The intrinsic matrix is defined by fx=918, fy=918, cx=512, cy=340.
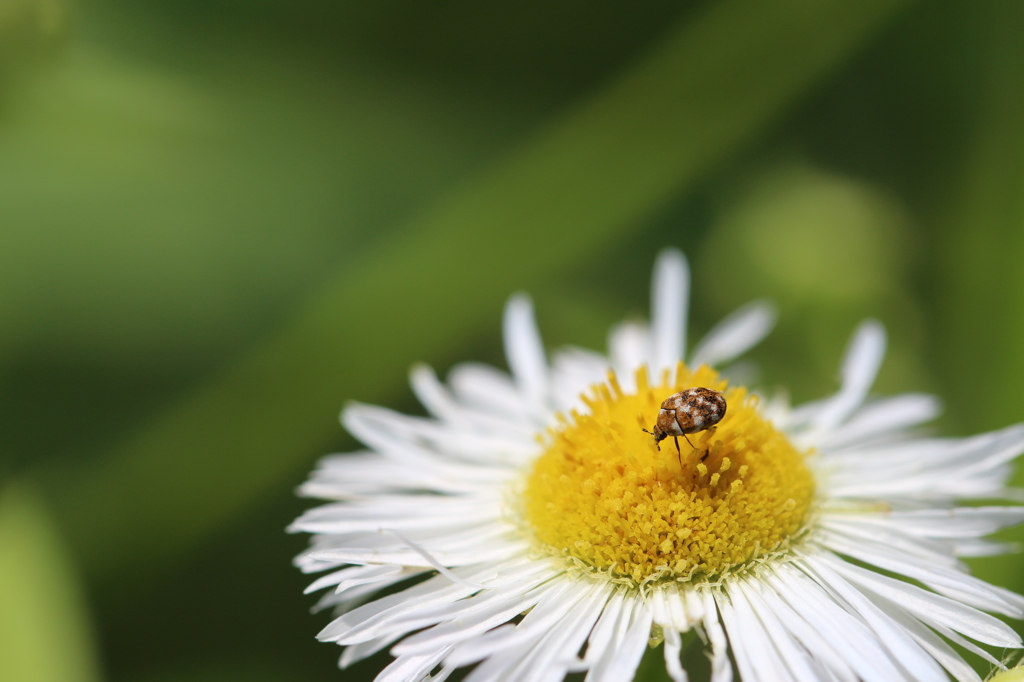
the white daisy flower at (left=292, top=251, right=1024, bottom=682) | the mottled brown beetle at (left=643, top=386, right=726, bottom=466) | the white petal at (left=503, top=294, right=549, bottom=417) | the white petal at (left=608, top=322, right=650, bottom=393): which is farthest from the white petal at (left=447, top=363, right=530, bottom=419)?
the mottled brown beetle at (left=643, top=386, right=726, bottom=466)

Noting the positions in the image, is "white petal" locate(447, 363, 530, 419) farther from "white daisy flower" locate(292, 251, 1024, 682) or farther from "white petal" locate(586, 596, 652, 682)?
"white petal" locate(586, 596, 652, 682)

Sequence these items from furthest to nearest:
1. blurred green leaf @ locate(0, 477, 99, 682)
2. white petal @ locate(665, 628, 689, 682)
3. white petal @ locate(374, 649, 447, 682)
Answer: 1. blurred green leaf @ locate(0, 477, 99, 682)
2. white petal @ locate(374, 649, 447, 682)
3. white petal @ locate(665, 628, 689, 682)

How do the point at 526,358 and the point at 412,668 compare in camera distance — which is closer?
the point at 412,668

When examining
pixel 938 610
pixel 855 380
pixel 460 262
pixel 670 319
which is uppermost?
pixel 460 262

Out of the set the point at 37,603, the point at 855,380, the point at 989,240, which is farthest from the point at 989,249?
the point at 37,603

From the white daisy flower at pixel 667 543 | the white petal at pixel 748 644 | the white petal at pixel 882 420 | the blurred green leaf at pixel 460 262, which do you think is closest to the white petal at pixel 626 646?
the white daisy flower at pixel 667 543

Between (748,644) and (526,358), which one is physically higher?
(526,358)

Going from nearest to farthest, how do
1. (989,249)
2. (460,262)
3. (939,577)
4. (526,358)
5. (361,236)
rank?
1. (939,577)
2. (526,358)
3. (989,249)
4. (460,262)
5. (361,236)

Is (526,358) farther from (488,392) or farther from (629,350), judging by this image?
(629,350)
